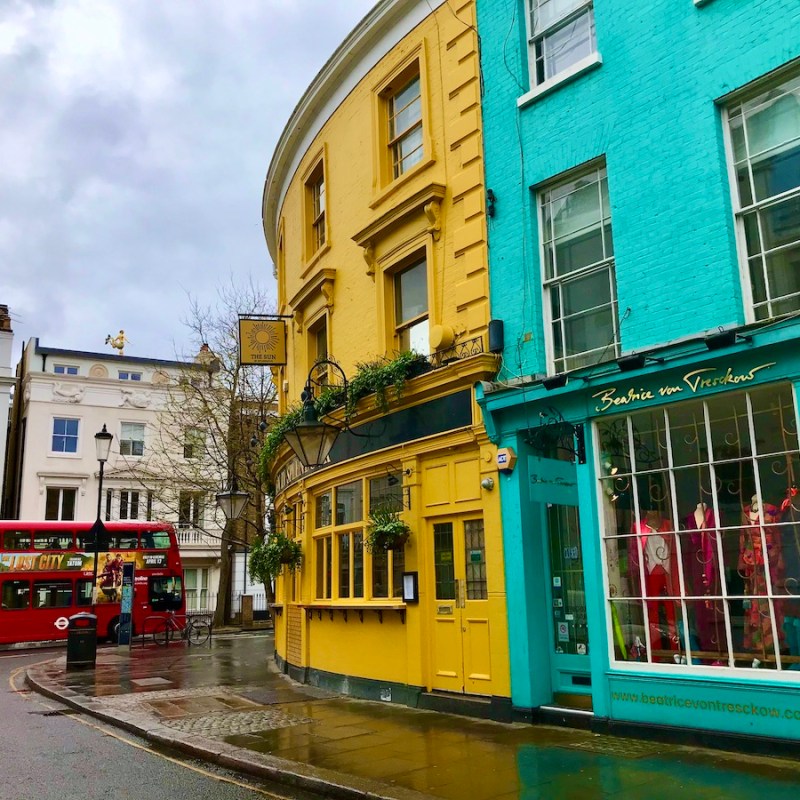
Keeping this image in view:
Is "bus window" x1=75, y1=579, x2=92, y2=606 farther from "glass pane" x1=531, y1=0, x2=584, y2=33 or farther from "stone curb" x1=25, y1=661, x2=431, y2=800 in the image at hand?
"glass pane" x1=531, y1=0, x2=584, y2=33

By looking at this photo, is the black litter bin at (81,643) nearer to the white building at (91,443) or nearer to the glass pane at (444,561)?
the glass pane at (444,561)

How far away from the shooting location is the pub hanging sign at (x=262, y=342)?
16.9m

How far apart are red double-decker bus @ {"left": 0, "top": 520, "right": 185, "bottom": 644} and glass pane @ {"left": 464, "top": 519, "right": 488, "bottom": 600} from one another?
18.5 meters

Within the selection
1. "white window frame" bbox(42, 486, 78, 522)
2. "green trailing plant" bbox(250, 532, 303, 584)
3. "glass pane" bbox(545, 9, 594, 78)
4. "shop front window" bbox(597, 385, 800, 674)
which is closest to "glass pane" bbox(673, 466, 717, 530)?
→ "shop front window" bbox(597, 385, 800, 674)

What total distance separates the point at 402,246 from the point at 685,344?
5.50 metres

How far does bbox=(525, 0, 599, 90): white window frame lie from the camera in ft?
32.2

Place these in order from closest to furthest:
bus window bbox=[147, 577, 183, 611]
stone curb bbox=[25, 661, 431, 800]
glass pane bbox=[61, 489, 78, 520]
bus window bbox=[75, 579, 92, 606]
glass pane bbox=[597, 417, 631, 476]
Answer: stone curb bbox=[25, 661, 431, 800], glass pane bbox=[597, 417, 631, 476], bus window bbox=[75, 579, 92, 606], bus window bbox=[147, 577, 183, 611], glass pane bbox=[61, 489, 78, 520]

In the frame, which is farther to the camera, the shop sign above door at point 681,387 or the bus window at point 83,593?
the bus window at point 83,593

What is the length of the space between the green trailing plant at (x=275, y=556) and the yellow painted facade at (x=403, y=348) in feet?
0.99

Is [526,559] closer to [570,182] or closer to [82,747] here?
[570,182]

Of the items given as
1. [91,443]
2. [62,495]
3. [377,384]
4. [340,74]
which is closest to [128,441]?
[91,443]

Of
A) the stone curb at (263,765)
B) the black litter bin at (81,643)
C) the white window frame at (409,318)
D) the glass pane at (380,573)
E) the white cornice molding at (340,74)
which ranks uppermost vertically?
the white cornice molding at (340,74)

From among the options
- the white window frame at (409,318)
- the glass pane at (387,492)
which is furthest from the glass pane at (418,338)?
the glass pane at (387,492)

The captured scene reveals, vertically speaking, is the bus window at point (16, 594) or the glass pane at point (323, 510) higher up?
the glass pane at point (323, 510)
